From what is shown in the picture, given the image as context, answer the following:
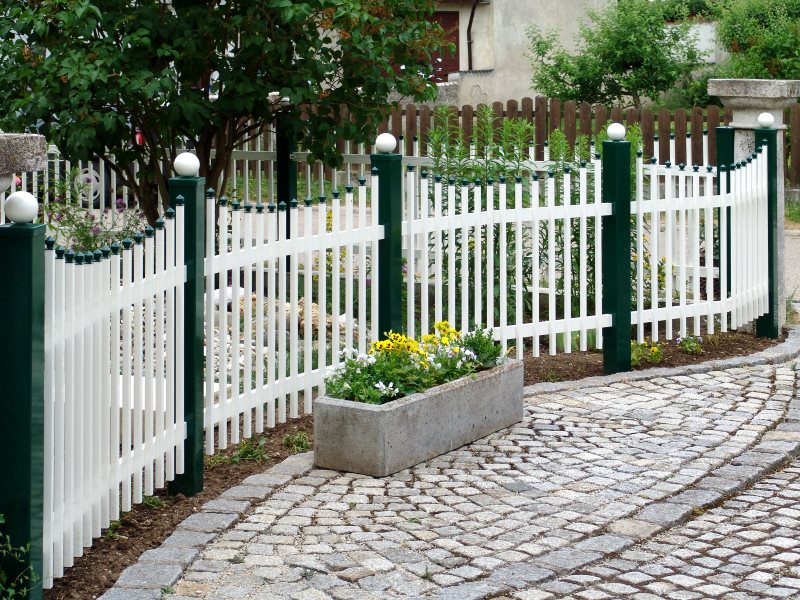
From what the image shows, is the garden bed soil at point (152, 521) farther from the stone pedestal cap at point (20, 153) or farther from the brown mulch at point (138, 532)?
the stone pedestal cap at point (20, 153)

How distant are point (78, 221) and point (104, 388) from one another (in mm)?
5035

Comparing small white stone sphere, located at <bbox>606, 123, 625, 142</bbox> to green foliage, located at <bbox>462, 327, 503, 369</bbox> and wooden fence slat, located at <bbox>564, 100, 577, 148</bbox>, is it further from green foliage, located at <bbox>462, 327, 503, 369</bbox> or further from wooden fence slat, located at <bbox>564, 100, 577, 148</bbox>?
wooden fence slat, located at <bbox>564, 100, 577, 148</bbox>

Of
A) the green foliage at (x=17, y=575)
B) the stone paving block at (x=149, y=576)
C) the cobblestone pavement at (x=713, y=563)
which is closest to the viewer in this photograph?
the green foliage at (x=17, y=575)

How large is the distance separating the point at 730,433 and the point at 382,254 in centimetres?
193

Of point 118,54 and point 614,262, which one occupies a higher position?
point 118,54

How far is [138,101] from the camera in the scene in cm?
976

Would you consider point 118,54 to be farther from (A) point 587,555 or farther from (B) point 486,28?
(B) point 486,28

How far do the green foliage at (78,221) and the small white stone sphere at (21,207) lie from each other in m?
4.94

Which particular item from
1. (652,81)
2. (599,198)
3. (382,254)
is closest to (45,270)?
(382,254)

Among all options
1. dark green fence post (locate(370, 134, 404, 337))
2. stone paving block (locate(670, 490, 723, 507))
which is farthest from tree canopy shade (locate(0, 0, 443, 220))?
stone paving block (locate(670, 490, 723, 507))

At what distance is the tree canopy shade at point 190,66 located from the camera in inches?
359

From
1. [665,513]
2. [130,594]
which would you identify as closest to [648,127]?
[665,513]

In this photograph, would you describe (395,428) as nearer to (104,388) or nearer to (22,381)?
(104,388)

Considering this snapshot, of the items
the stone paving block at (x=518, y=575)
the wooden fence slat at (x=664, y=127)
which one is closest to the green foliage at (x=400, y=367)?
the stone paving block at (x=518, y=575)
